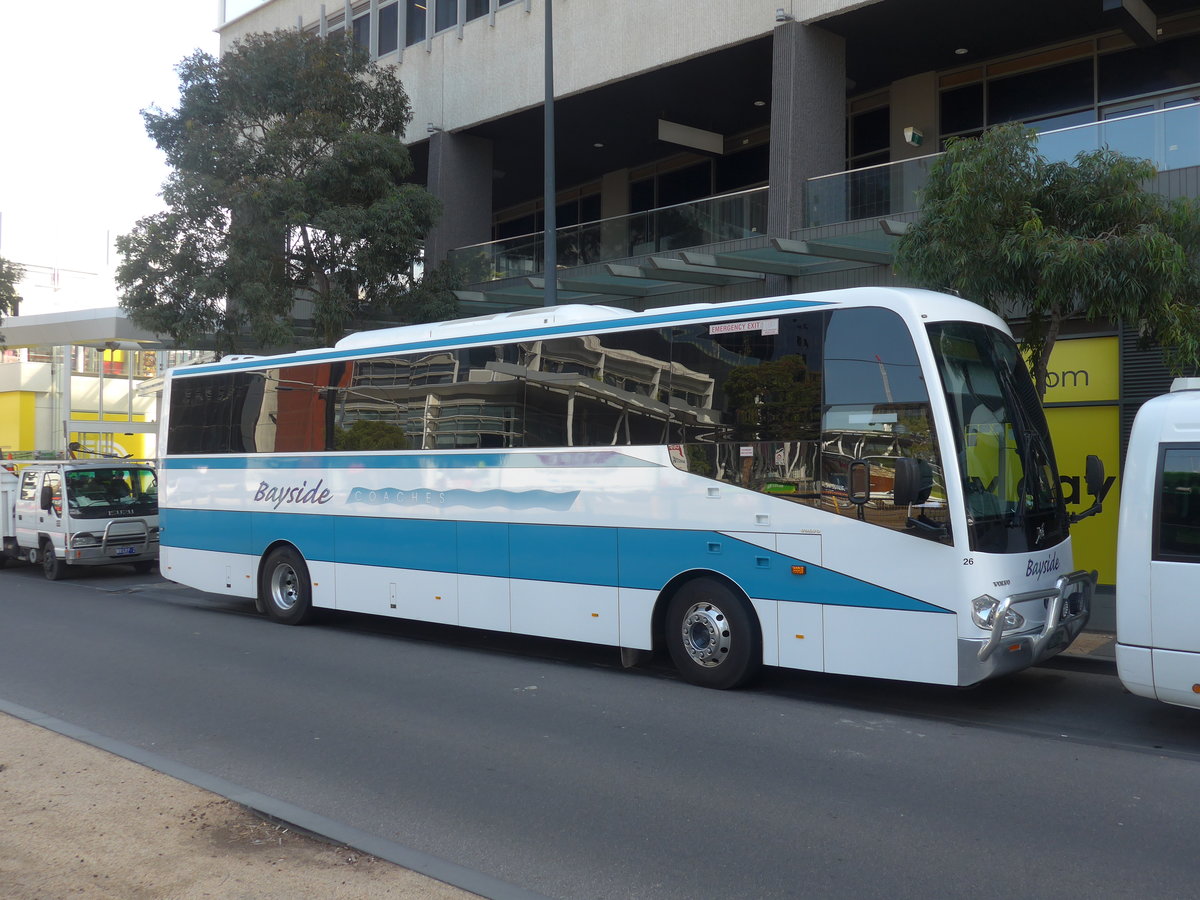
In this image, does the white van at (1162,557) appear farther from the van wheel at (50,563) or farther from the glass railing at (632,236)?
the van wheel at (50,563)

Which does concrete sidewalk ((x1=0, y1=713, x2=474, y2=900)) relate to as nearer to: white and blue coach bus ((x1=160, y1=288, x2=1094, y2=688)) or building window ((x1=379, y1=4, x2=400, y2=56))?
white and blue coach bus ((x1=160, y1=288, x2=1094, y2=688))

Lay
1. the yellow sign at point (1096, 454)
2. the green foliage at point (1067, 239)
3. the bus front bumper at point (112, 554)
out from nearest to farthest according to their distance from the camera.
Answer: the green foliage at point (1067, 239), the yellow sign at point (1096, 454), the bus front bumper at point (112, 554)

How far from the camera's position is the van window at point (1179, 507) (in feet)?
24.0

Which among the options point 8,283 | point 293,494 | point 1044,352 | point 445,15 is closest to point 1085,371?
point 1044,352

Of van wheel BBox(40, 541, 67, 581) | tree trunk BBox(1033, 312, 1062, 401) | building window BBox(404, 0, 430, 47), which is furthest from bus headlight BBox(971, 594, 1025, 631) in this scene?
building window BBox(404, 0, 430, 47)

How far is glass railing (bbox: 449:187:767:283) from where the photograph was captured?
1864 centimetres

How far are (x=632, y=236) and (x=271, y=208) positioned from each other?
6.53 m

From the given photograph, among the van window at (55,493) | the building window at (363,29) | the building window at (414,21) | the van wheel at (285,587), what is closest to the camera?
the van wheel at (285,587)

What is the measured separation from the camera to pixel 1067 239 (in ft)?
34.0

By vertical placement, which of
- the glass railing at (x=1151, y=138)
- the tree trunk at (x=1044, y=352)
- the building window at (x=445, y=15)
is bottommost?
the tree trunk at (x=1044, y=352)

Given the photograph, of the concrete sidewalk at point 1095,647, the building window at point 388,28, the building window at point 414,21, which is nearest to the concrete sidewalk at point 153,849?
the concrete sidewalk at point 1095,647

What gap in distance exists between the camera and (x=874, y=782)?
6664 millimetres

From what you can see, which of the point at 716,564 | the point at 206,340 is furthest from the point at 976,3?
the point at 206,340

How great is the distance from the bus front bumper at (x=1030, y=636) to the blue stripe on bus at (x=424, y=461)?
3.24 meters
